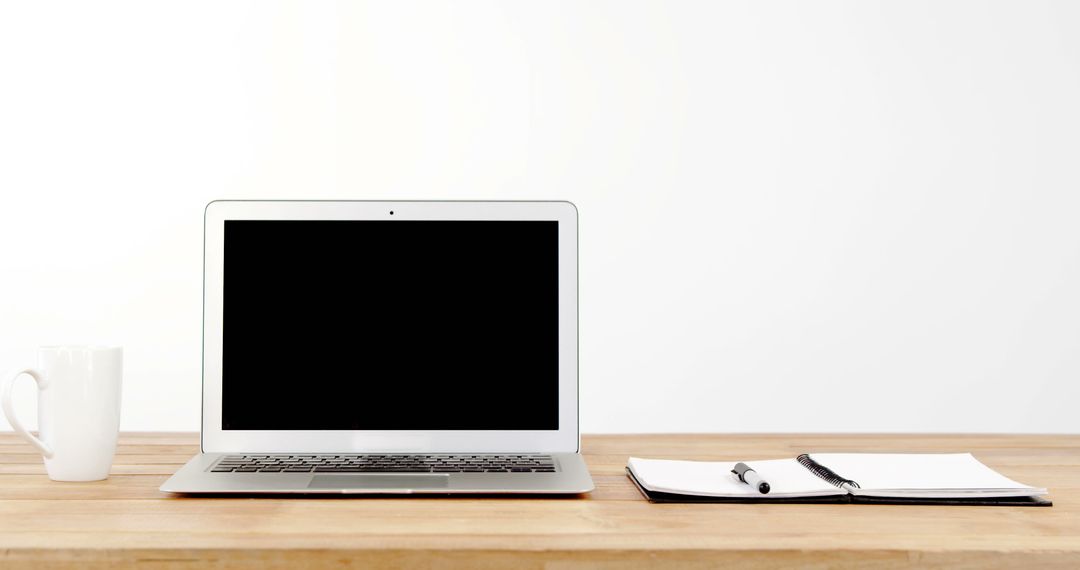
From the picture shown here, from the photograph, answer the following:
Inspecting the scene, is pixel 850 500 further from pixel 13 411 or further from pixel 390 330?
pixel 13 411

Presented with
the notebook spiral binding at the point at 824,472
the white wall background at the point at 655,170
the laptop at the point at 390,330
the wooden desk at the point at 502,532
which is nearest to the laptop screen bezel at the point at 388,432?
the laptop at the point at 390,330

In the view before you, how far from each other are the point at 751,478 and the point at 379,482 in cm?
38

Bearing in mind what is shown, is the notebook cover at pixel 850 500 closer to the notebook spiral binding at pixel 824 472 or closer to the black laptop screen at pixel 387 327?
the notebook spiral binding at pixel 824 472

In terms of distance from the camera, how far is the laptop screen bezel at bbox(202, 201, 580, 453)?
97 cm

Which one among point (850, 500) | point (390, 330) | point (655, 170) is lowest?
point (850, 500)

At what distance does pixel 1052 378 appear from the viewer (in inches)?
71.7

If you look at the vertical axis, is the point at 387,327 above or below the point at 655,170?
below

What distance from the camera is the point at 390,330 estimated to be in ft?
3.24

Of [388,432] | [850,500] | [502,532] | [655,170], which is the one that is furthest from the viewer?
[655,170]

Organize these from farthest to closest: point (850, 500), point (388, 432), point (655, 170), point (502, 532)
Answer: point (655, 170) < point (388, 432) < point (850, 500) < point (502, 532)

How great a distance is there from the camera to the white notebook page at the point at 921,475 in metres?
0.81

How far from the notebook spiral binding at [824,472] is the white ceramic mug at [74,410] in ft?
2.54

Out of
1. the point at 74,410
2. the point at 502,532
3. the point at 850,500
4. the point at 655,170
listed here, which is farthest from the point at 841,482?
the point at 655,170

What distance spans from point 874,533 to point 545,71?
1292 mm
